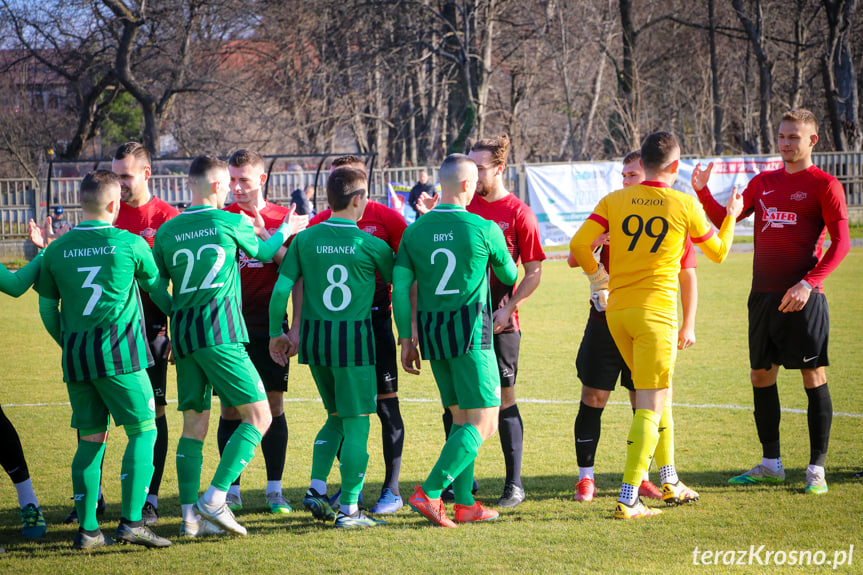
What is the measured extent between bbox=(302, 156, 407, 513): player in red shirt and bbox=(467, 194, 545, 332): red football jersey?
621 millimetres

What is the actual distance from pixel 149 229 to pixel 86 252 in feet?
2.87

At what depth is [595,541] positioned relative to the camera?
4195 mm

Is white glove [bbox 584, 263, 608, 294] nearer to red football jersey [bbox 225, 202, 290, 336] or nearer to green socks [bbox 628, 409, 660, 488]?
green socks [bbox 628, 409, 660, 488]

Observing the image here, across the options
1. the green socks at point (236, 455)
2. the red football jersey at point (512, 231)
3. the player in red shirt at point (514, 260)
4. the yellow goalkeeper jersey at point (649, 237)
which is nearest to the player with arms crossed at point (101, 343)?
the green socks at point (236, 455)

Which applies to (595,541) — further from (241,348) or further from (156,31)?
(156,31)

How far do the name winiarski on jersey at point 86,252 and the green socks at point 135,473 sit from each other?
3.15 ft

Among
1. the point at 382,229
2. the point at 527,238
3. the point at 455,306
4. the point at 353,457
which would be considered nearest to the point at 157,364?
the point at 353,457

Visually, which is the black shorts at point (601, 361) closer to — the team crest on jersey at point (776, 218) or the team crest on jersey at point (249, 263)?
the team crest on jersey at point (776, 218)

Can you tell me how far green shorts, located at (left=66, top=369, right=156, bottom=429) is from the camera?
13.8ft

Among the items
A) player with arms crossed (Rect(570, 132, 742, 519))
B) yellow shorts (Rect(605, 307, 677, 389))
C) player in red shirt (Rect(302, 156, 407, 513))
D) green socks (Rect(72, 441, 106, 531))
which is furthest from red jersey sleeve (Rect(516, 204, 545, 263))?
green socks (Rect(72, 441, 106, 531))

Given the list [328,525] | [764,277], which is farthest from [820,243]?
[328,525]

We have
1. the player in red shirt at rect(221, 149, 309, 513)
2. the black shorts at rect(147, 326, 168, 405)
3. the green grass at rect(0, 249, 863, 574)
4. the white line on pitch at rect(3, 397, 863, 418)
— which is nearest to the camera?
the green grass at rect(0, 249, 863, 574)

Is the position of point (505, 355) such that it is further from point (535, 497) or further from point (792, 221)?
point (792, 221)

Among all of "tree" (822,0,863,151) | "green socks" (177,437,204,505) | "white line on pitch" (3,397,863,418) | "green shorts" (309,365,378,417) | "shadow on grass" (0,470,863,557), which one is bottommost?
"shadow on grass" (0,470,863,557)
